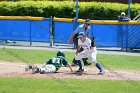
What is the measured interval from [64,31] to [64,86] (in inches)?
493

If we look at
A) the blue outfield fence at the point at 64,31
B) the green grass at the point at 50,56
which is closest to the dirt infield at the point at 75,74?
the green grass at the point at 50,56

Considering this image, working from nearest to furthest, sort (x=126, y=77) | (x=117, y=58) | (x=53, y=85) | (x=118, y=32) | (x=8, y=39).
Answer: (x=53, y=85) < (x=126, y=77) < (x=117, y=58) < (x=118, y=32) < (x=8, y=39)

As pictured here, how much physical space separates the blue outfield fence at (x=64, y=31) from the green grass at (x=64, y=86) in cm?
1031

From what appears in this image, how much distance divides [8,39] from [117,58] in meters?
8.05

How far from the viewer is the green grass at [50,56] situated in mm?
17891

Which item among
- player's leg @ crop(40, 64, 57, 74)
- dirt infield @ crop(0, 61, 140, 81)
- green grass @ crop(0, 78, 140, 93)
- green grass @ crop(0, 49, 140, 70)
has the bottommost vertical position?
green grass @ crop(0, 49, 140, 70)

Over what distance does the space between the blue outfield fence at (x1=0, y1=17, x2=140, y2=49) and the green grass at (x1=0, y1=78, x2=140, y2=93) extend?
33.8ft

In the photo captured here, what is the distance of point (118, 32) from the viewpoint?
24.1 m

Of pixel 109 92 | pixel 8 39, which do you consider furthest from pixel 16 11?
pixel 109 92

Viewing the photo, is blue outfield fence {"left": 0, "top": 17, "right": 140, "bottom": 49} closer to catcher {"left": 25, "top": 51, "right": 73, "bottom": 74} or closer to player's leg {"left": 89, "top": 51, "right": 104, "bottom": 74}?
player's leg {"left": 89, "top": 51, "right": 104, "bottom": 74}

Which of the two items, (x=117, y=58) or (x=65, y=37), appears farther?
(x=65, y=37)

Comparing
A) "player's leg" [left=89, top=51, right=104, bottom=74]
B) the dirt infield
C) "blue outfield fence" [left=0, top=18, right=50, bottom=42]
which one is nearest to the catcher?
the dirt infield

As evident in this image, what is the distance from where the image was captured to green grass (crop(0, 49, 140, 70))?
58.7 ft

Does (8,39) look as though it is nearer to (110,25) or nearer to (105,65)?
(110,25)
